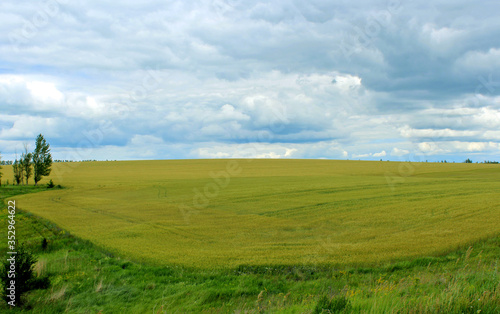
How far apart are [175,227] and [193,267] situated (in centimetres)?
926

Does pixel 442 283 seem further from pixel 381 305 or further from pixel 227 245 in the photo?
pixel 227 245

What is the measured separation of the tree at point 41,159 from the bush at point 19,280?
64.4 metres

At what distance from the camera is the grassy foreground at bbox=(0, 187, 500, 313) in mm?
7086

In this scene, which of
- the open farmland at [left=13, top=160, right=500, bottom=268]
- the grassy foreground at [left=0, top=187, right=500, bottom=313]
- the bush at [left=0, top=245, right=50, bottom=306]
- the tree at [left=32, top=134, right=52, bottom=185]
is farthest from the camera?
the tree at [left=32, top=134, right=52, bottom=185]

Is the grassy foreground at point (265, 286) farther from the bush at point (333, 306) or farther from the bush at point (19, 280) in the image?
the bush at point (19, 280)

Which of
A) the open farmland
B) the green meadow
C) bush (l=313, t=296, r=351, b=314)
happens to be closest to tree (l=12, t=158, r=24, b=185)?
the open farmland

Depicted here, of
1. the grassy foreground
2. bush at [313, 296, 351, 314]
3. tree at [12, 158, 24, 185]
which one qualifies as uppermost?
tree at [12, 158, 24, 185]

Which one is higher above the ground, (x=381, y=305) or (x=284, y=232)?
(x=381, y=305)

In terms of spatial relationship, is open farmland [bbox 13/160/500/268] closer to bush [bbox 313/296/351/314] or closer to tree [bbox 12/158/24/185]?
bush [bbox 313/296/351/314]

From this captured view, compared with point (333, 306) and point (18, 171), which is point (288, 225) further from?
point (18, 171)

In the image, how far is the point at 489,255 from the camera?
14320 mm

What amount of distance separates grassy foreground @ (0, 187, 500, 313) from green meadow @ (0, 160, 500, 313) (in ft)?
0.15

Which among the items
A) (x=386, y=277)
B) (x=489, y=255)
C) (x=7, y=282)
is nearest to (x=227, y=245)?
(x=386, y=277)

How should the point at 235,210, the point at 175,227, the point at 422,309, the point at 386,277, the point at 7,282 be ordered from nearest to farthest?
the point at 422,309
the point at 7,282
the point at 386,277
the point at 175,227
the point at 235,210
